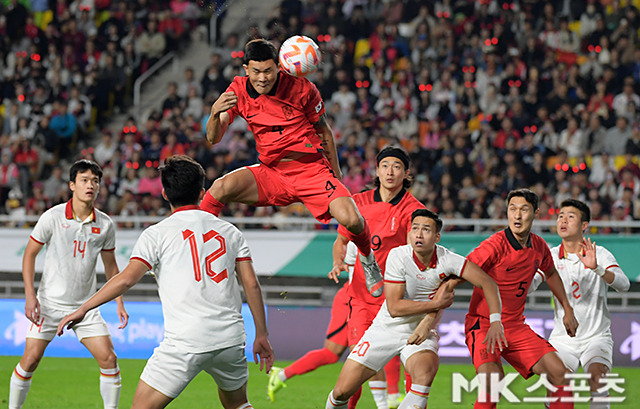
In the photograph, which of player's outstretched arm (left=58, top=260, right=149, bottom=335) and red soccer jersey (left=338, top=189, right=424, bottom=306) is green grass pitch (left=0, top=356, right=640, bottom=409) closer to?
red soccer jersey (left=338, top=189, right=424, bottom=306)

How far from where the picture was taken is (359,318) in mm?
7711

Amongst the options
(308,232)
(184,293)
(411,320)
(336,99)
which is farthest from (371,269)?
(336,99)

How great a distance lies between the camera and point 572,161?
51.0 ft

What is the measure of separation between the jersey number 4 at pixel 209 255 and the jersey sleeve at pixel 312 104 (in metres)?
2.13

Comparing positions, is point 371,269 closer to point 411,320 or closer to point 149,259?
point 411,320

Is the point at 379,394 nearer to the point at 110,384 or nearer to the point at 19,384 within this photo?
the point at 110,384

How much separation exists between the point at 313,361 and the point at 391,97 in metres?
9.58

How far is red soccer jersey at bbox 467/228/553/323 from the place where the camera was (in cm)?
710

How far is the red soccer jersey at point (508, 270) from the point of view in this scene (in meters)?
7.10

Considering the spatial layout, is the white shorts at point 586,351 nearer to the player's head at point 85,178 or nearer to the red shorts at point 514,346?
the red shorts at point 514,346

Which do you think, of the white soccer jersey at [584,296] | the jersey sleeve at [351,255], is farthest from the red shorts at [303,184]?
→ the white soccer jersey at [584,296]

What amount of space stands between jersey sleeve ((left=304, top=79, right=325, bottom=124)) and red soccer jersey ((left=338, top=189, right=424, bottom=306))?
0.99 metres

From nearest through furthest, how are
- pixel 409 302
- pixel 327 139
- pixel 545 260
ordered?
1. pixel 409 302
2. pixel 545 260
3. pixel 327 139

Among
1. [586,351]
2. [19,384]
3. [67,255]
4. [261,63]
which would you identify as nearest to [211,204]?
[261,63]
